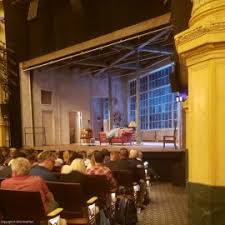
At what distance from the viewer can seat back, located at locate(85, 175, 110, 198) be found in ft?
11.8

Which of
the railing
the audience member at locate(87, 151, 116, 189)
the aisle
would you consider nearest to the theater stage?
the aisle

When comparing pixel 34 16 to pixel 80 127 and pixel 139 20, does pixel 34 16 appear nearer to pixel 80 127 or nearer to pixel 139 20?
pixel 139 20

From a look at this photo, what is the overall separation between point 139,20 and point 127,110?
367 inches

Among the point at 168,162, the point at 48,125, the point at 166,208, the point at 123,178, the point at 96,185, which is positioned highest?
the point at 48,125

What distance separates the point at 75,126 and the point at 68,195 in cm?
1317

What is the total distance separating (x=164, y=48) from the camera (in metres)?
12.3

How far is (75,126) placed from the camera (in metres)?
16.2

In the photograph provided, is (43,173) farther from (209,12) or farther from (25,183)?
(209,12)

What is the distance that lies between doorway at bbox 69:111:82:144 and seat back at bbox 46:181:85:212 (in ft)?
42.2

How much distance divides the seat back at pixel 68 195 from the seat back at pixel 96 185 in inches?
16.7

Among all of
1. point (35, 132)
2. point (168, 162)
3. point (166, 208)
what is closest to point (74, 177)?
point (166, 208)

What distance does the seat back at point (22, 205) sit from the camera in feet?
8.59

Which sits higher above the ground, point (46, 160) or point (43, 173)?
point (46, 160)

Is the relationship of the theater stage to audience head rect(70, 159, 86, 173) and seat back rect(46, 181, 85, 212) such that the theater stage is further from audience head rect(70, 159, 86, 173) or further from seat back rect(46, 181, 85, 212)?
seat back rect(46, 181, 85, 212)
